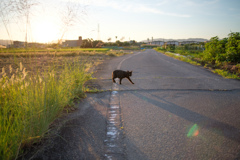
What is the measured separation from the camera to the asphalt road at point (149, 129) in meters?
2.31

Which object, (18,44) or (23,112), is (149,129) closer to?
(23,112)

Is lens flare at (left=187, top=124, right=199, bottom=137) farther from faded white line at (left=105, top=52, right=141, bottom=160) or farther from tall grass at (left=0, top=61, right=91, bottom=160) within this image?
tall grass at (left=0, top=61, right=91, bottom=160)

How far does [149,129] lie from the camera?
9.82 ft

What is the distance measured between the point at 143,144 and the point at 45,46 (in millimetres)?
3039

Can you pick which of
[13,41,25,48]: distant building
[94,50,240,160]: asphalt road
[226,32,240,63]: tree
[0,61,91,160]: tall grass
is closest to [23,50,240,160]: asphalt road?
[94,50,240,160]: asphalt road

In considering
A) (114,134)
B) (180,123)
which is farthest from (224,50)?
(114,134)

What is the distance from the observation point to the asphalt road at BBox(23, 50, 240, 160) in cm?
231

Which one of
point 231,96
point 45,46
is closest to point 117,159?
point 45,46

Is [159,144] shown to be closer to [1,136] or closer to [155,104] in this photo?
[155,104]

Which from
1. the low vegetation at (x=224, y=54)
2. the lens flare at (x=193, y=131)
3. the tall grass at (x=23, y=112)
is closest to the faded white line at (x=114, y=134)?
the tall grass at (x=23, y=112)

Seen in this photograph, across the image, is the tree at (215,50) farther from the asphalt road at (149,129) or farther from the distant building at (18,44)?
the distant building at (18,44)

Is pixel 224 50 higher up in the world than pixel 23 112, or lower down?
higher up

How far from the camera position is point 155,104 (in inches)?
167

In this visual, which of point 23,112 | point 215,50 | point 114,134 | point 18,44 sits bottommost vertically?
point 114,134
